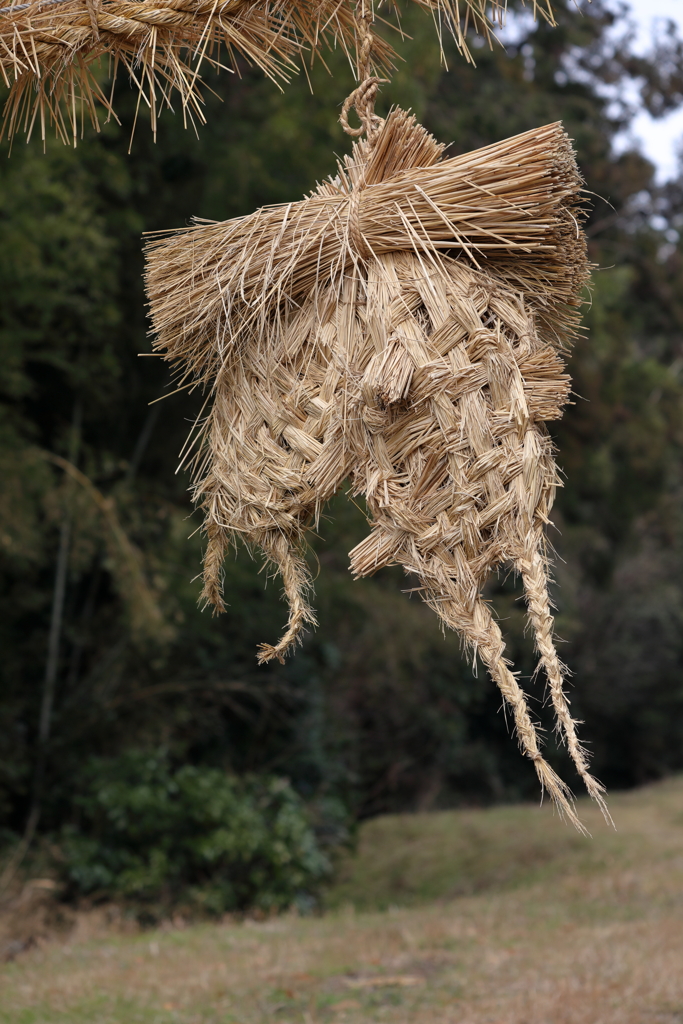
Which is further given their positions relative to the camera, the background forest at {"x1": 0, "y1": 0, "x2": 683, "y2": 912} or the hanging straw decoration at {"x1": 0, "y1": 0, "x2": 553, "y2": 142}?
the background forest at {"x1": 0, "y1": 0, "x2": 683, "y2": 912}

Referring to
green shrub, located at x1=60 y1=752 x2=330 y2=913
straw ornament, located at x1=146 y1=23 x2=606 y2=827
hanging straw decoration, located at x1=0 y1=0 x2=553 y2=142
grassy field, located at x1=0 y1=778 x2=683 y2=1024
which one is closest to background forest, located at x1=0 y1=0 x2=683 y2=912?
green shrub, located at x1=60 y1=752 x2=330 y2=913

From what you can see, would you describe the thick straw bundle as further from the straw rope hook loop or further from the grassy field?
the grassy field

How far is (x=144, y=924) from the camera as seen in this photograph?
8117 mm

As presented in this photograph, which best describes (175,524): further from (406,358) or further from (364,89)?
(406,358)

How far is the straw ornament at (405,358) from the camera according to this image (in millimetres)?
1669

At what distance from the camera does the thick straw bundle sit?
1669 mm

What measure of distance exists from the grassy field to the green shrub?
59 centimetres

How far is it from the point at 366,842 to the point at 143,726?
15.5 feet

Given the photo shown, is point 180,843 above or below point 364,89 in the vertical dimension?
below

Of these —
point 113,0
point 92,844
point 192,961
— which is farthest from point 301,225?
point 92,844

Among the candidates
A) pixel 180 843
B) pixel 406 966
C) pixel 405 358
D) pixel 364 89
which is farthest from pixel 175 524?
pixel 405 358

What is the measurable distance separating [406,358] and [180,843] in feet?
25.0

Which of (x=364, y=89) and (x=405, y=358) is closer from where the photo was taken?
(x=405, y=358)

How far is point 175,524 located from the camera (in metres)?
7.51
